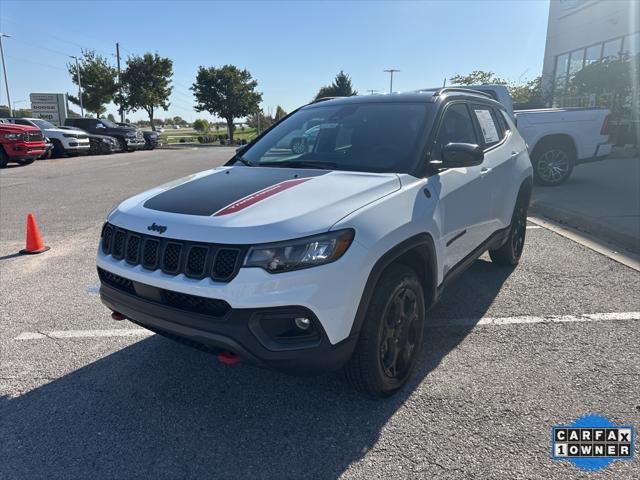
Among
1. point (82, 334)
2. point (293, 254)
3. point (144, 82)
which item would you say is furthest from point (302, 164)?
point (144, 82)

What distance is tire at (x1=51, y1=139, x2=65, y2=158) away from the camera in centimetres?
2145

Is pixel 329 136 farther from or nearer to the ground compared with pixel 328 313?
farther from the ground

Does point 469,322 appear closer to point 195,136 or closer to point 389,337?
point 389,337

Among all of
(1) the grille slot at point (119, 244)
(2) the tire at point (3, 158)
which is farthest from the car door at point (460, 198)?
(2) the tire at point (3, 158)

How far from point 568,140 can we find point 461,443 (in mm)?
9608

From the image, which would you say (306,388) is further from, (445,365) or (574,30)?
(574,30)

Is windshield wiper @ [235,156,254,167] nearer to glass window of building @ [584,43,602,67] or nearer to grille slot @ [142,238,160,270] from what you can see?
grille slot @ [142,238,160,270]

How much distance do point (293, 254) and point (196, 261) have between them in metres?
0.52

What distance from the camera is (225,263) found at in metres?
2.30

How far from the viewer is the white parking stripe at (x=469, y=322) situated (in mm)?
3746

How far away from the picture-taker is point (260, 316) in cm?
225

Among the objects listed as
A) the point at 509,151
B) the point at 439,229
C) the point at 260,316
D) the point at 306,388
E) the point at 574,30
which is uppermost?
the point at 574,30

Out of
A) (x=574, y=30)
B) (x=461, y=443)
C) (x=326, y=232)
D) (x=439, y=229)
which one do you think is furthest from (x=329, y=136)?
(x=574, y=30)

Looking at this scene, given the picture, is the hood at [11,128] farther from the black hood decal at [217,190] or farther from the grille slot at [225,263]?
the grille slot at [225,263]
